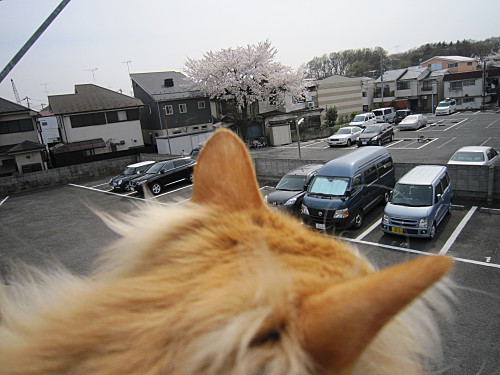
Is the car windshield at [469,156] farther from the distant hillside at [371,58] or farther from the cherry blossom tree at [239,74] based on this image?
the distant hillside at [371,58]

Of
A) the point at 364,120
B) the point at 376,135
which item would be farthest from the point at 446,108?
the point at 376,135

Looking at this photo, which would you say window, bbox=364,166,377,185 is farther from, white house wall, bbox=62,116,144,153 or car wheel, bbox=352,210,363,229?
white house wall, bbox=62,116,144,153

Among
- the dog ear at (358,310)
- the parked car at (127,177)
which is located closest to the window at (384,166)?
the dog ear at (358,310)

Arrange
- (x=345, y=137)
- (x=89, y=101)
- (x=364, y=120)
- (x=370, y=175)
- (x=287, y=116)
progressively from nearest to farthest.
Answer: (x=370, y=175) → (x=345, y=137) → (x=89, y=101) → (x=364, y=120) → (x=287, y=116)

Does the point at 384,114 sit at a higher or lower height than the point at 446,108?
higher

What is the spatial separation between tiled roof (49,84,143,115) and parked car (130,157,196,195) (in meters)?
15.5

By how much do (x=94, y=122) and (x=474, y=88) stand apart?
170 feet

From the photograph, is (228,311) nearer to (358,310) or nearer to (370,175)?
(358,310)

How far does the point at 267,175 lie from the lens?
18625 mm

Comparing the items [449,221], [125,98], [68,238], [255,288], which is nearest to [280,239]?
[255,288]

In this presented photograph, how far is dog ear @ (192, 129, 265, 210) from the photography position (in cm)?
115

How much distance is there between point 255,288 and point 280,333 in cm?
10

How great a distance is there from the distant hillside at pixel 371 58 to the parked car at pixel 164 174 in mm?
63069

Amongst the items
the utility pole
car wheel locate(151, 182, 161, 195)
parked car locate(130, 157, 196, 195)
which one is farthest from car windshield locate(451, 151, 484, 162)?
the utility pole
